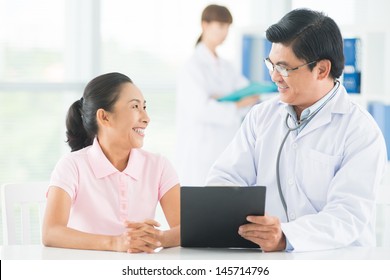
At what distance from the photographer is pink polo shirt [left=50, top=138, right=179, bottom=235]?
226 cm

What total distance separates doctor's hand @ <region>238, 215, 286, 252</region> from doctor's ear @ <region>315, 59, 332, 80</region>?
0.55m

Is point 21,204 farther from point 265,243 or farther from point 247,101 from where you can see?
point 247,101

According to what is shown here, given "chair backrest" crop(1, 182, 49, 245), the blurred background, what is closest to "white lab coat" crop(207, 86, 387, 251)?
"chair backrest" crop(1, 182, 49, 245)

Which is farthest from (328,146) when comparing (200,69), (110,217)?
(200,69)

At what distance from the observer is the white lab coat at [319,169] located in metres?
2.02

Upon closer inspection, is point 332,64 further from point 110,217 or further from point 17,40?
point 17,40

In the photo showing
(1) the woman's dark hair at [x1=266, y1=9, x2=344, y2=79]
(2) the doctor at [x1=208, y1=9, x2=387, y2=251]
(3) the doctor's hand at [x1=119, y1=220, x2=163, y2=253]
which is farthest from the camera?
(1) the woman's dark hair at [x1=266, y1=9, x2=344, y2=79]

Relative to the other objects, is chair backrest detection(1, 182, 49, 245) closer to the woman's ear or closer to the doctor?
the woman's ear

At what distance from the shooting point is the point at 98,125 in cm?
239

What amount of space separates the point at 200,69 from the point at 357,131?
7.58 ft

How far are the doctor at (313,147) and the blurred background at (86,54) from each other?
245cm

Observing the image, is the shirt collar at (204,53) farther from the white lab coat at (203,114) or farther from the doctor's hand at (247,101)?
the doctor's hand at (247,101)

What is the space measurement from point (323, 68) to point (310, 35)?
0.12 meters

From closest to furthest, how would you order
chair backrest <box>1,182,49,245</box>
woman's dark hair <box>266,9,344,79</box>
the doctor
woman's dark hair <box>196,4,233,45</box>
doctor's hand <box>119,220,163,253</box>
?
1. doctor's hand <box>119,220,163,253</box>
2. the doctor
3. woman's dark hair <box>266,9,344,79</box>
4. chair backrest <box>1,182,49,245</box>
5. woman's dark hair <box>196,4,233,45</box>
